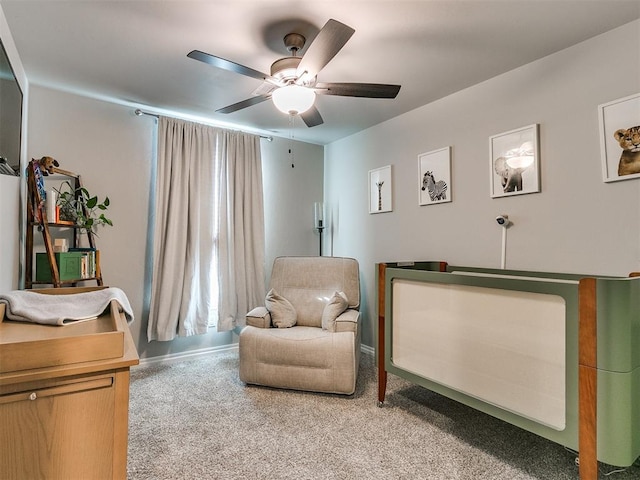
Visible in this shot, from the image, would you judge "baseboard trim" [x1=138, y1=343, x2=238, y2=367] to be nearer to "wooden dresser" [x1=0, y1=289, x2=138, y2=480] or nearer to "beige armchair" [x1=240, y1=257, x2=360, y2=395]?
"beige armchair" [x1=240, y1=257, x2=360, y2=395]

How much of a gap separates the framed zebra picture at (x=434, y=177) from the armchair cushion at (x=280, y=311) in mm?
1488

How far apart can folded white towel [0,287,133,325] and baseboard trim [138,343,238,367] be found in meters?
1.73

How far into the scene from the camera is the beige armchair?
2.49 meters

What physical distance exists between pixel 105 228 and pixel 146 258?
1.36 feet

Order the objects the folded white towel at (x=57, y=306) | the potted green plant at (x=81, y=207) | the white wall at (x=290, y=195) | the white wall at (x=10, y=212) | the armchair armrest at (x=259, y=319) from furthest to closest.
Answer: the white wall at (x=290, y=195) → the armchair armrest at (x=259, y=319) → the potted green plant at (x=81, y=207) → the white wall at (x=10, y=212) → the folded white towel at (x=57, y=306)

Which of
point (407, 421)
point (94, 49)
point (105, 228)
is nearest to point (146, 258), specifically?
point (105, 228)

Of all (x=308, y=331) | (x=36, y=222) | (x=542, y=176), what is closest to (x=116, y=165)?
(x=36, y=222)

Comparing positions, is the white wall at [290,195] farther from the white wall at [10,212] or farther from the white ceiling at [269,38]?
the white wall at [10,212]

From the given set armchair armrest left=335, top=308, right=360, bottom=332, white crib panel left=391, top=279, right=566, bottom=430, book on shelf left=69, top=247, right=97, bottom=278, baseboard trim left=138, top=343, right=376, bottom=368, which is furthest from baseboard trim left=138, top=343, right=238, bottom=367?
white crib panel left=391, top=279, right=566, bottom=430

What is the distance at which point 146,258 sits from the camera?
3.14 m

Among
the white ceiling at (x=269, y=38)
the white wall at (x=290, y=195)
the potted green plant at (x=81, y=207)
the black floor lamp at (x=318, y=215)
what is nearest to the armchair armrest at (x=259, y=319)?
the white wall at (x=290, y=195)

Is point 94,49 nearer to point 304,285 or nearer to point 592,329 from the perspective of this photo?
point 304,285

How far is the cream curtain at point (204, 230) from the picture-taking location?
122 inches

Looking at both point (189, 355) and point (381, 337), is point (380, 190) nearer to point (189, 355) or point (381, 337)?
point (381, 337)
